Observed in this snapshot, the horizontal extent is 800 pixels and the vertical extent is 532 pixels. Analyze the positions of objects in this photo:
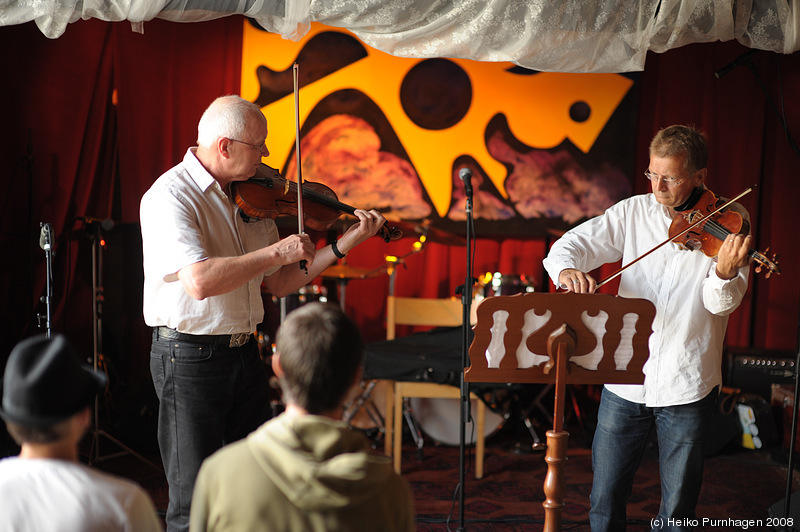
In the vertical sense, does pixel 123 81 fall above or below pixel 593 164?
above

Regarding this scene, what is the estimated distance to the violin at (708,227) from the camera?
2266 mm

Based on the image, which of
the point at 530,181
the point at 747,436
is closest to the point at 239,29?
the point at 530,181

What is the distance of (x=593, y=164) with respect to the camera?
491 cm

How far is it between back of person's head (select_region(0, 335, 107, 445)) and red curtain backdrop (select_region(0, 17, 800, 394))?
294 centimetres

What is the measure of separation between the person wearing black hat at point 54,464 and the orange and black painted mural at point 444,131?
3.53 meters

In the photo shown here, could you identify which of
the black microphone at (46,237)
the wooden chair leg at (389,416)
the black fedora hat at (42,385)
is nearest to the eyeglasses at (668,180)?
the black fedora hat at (42,385)

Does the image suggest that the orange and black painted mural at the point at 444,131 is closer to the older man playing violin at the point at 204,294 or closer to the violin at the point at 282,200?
the violin at the point at 282,200

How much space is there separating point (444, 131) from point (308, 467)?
3915mm

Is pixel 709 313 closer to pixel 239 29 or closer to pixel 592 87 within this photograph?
pixel 592 87

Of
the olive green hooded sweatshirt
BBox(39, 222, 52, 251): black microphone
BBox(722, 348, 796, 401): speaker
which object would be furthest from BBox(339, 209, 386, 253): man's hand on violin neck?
BBox(722, 348, 796, 401): speaker

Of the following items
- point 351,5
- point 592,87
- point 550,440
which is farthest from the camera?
point 592,87

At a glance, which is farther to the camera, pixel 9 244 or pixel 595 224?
pixel 9 244

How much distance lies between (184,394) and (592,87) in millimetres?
3656

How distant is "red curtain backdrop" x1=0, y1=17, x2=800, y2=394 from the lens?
14.1ft
